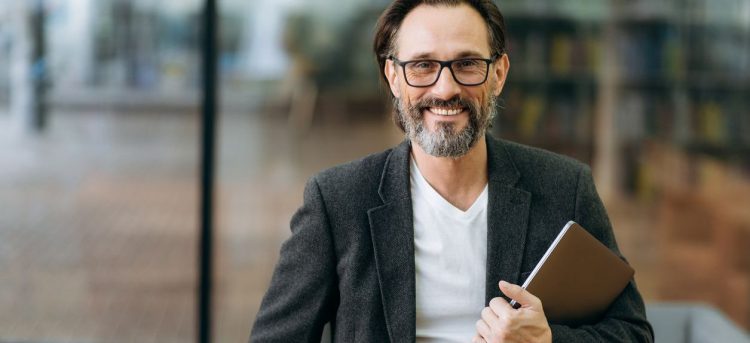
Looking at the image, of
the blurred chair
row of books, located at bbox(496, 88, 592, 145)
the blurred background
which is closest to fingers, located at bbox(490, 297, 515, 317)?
the blurred chair

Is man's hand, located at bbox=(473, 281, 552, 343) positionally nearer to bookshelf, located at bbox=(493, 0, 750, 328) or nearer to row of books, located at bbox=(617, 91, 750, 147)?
bookshelf, located at bbox=(493, 0, 750, 328)

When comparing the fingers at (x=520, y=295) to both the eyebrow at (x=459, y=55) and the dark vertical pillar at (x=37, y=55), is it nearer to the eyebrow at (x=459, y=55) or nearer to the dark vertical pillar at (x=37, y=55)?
the eyebrow at (x=459, y=55)

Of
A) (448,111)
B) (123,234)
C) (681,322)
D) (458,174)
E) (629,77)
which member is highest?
(448,111)

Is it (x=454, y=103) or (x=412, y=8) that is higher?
(x=412, y=8)

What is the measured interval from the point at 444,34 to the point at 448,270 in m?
0.38

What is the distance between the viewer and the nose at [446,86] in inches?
63.9

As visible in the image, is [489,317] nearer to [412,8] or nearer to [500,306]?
[500,306]

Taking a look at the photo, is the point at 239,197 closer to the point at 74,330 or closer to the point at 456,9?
the point at 74,330

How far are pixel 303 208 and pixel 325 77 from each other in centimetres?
529

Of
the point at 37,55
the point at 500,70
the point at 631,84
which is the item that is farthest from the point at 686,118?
the point at 500,70

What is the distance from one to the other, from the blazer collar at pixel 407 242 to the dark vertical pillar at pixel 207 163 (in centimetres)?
155

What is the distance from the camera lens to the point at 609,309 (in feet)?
5.61

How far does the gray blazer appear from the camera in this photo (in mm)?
1700

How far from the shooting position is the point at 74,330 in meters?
3.97
